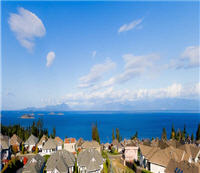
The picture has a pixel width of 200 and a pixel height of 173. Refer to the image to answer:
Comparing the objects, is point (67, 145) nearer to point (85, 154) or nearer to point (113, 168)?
point (85, 154)

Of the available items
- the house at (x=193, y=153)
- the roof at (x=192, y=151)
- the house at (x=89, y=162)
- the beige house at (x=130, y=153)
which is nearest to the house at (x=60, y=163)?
the house at (x=89, y=162)

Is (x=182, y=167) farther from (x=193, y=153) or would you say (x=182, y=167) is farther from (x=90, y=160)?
(x=90, y=160)

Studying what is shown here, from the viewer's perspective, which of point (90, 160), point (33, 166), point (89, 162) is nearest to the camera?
point (33, 166)

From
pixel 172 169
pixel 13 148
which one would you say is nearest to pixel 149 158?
pixel 172 169

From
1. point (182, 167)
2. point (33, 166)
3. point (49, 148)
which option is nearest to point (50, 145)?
point (49, 148)

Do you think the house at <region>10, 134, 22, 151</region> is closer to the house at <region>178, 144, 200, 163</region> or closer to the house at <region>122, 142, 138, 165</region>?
the house at <region>122, 142, 138, 165</region>

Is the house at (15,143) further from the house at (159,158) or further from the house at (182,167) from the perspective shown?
the house at (182,167)

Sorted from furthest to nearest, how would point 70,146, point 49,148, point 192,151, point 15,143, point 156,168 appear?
point 15,143 → point 70,146 → point 49,148 → point 192,151 → point 156,168
